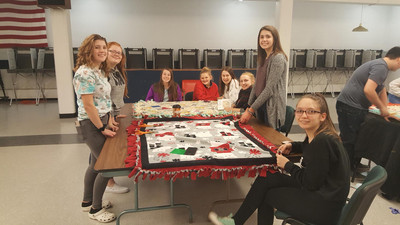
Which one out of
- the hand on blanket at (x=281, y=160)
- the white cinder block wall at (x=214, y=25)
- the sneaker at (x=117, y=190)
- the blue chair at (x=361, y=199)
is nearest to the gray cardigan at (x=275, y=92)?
the hand on blanket at (x=281, y=160)

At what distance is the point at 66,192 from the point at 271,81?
225 centimetres

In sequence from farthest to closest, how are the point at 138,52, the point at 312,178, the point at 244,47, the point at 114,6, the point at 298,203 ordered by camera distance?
the point at 244,47 < the point at 114,6 < the point at 138,52 < the point at 298,203 < the point at 312,178

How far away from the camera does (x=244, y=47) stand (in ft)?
29.6

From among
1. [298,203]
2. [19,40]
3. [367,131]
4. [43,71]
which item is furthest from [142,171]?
[19,40]

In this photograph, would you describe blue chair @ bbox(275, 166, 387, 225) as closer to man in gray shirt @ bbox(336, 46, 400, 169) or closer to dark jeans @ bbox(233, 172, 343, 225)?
dark jeans @ bbox(233, 172, 343, 225)

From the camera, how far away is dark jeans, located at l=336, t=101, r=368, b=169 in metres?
3.16

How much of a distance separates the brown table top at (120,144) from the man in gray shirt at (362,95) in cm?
112

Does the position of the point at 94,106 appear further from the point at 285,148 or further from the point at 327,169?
the point at 327,169

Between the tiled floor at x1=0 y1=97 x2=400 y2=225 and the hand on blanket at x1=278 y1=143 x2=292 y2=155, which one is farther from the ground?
the hand on blanket at x1=278 y1=143 x2=292 y2=155

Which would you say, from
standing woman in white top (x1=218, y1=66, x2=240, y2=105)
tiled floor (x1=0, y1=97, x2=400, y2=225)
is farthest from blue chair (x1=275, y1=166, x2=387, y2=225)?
standing woman in white top (x1=218, y1=66, x2=240, y2=105)

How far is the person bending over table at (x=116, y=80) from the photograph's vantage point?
2.88 meters

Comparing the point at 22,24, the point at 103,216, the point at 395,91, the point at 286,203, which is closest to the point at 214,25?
the point at 22,24

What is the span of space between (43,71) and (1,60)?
3.88 ft

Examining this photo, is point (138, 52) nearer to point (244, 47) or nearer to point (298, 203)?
point (244, 47)
